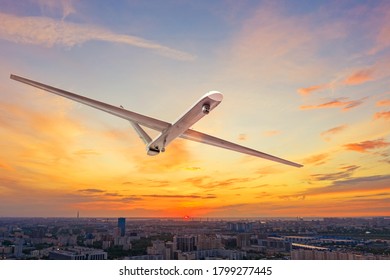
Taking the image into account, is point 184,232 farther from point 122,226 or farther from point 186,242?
point 122,226

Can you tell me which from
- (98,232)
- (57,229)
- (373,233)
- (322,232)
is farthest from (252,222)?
(57,229)

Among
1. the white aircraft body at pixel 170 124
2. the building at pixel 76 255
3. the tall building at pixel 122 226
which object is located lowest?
the building at pixel 76 255

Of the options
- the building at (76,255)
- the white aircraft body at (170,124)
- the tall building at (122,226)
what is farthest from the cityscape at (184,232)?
the white aircraft body at (170,124)

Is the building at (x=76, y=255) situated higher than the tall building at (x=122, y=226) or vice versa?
the tall building at (x=122, y=226)

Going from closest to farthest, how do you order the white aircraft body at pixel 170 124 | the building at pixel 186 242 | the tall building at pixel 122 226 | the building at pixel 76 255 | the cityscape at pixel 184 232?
the white aircraft body at pixel 170 124
the building at pixel 76 255
the building at pixel 186 242
the cityscape at pixel 184 232
the tall building at pixel 122 226

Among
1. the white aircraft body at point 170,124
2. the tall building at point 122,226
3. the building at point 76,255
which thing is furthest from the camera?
the tall building at point 122,226

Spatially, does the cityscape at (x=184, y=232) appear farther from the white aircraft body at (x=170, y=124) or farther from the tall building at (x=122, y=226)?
the white aircraft body at (x=170, y=124)

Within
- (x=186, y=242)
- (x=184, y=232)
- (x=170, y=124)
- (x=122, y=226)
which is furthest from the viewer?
(x=122, y=226)

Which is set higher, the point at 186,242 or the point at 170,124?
the point at 170,124

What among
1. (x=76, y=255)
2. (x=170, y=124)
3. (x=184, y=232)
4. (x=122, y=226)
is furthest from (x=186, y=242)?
(x=170, y=124)
